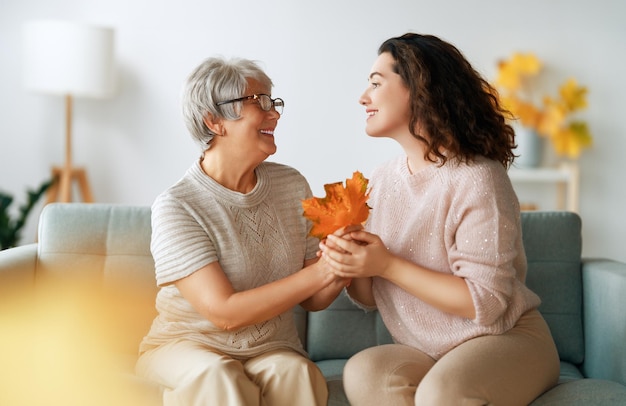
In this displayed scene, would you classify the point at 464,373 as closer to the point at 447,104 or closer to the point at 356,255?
the point at 356,255

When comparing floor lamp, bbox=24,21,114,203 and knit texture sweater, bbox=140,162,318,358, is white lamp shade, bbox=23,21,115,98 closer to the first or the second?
floor lamp, bbox=24,21,114,203

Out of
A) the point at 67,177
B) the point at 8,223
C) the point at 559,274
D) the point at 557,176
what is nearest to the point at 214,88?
the point at 559,274

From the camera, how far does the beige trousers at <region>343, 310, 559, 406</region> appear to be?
1.74 metres

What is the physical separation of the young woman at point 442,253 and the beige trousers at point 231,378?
0.12 meters

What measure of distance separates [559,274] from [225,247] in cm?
107

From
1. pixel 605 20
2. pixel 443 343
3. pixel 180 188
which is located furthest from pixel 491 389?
pixel 605 20

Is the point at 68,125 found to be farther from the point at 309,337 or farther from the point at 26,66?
the point at 309,337

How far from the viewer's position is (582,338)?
238 cm

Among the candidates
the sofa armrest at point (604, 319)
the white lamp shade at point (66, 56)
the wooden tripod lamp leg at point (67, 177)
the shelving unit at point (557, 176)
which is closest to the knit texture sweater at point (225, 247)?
the sofa armrest at point (604, 319)

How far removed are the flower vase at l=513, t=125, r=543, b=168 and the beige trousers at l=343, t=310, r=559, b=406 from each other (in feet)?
10.4

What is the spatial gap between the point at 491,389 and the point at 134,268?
117 centimetres

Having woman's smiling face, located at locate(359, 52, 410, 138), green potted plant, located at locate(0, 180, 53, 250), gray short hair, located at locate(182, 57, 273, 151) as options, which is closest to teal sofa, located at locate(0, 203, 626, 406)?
gray short hair, located at locate(182, 57, 273, 151)

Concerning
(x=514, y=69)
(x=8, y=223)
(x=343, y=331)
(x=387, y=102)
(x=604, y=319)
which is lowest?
(x=8, y=223)

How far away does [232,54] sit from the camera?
5.00 m
